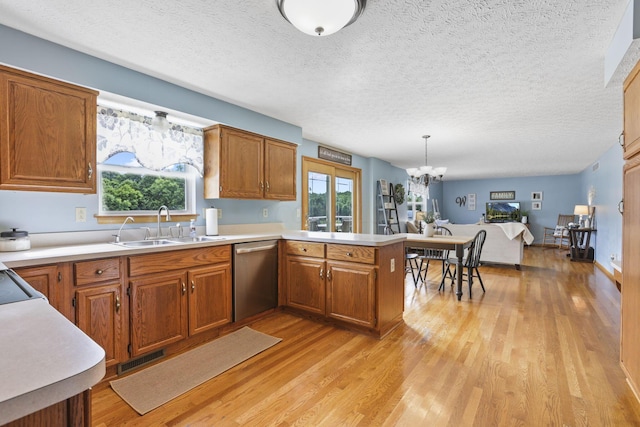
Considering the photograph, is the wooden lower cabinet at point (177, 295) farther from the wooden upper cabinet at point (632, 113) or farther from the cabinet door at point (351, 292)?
the wooden upper cabinet at point (632, 113)

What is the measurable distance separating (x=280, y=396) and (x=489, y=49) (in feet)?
8.86

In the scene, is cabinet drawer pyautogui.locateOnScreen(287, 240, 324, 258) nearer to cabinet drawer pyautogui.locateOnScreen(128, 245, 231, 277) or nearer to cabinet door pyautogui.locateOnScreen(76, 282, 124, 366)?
cabinet drawer pyautogui.locateOnScreen(128, 245, 231, 277)

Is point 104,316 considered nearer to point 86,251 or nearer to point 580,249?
point 86,251

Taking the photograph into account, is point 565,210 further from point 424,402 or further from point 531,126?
point 424,402

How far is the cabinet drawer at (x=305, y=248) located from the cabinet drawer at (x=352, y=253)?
0.11m

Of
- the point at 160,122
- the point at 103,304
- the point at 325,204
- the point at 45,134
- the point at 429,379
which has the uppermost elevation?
the point at 160,122

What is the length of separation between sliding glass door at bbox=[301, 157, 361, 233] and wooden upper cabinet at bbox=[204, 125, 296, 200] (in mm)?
1038

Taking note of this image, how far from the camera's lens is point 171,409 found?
5.92 ft

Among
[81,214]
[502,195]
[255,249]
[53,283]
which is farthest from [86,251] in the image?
[502,195]

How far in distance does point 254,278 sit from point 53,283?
61.9 inches

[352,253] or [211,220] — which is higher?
[211,220]

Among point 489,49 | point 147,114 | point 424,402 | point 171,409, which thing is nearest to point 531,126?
point 489,49

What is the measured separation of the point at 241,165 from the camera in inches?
131

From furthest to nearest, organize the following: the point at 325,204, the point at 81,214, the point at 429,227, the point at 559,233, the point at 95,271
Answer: the point at 559,233, the point at 325,204, the point at 429,227, the point at 81,214, the point at 95,271
